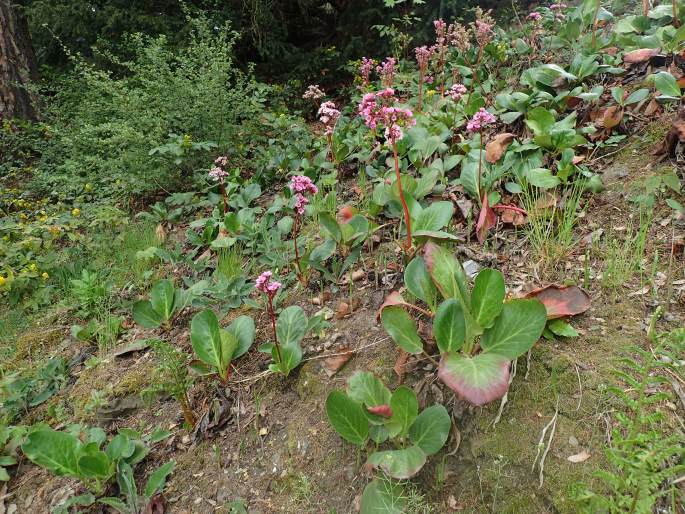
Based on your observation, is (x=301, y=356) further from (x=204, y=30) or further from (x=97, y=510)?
(x=204, y=30)

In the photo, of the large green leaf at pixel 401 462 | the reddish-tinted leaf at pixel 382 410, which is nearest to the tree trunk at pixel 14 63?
the reddish-tinted leaf at pixel 382 410

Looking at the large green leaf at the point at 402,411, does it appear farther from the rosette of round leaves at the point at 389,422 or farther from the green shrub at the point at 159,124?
the green shrub at the point at 159,124

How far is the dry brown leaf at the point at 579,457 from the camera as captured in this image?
143cm

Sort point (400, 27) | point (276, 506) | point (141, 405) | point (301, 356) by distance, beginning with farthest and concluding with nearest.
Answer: point (400, 27)
point (141, 405)
point (301, 356)
point (276, 506)

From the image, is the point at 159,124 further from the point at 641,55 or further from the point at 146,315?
the point at 641,55

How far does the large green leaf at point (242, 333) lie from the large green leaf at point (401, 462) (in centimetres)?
92

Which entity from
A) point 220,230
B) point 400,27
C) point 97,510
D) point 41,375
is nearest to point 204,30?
point 400,27

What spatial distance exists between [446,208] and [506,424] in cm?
109

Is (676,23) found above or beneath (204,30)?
beneath

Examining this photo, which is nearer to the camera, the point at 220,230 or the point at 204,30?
the point at 220,230

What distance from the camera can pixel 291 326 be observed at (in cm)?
215

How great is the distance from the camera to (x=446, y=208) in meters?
2.29

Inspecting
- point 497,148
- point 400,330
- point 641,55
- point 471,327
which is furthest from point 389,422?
point 641,55

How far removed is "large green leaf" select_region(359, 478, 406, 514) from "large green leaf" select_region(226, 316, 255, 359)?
942 mm
